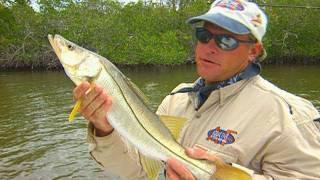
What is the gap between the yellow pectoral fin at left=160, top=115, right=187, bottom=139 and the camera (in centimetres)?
301

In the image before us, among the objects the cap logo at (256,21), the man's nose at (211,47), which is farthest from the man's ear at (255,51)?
the man's nose at (211,47)

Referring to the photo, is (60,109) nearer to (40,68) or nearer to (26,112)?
(26,112)

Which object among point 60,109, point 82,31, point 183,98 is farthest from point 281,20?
point 183,98

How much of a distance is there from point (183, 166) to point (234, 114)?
467mm

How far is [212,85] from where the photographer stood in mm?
3113

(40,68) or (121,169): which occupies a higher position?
(121,169)

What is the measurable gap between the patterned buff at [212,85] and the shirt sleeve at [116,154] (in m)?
0.57

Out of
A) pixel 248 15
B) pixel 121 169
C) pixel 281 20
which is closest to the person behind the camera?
pixel 248 15

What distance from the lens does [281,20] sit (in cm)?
5356

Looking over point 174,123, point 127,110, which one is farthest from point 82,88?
point 174,123

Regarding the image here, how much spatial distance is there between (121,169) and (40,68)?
44.0 m

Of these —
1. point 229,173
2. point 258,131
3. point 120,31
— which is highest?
point 258,131

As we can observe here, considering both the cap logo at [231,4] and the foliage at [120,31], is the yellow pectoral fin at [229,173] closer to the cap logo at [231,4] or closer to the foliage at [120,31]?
the cap logo at [231,4]

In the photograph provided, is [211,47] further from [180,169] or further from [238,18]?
[180,169]
